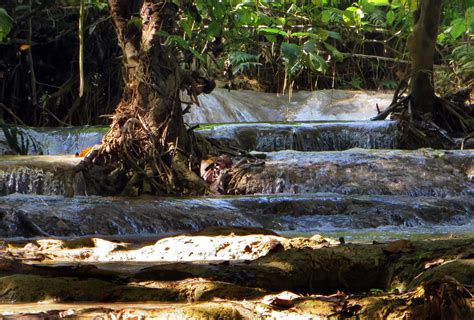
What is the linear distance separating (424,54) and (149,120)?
5305 mm

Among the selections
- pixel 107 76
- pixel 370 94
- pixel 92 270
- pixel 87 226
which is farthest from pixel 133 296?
pixel 370 94

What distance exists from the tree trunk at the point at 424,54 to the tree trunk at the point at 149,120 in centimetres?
455

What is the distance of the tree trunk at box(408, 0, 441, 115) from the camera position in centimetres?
1198

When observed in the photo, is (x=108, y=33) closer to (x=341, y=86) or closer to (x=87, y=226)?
(x=341, y=86)

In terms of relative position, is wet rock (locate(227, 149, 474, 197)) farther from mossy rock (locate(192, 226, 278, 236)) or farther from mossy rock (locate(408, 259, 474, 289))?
mossy rock (locate(408, 259, 474, 289))

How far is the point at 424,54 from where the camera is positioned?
1222 cm

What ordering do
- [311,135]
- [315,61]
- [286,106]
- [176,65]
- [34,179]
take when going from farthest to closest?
[286,106]
[311,135]
[176,65]
[34,179]
[315,61]

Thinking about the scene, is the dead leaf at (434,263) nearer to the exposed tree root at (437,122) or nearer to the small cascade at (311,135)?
the small cascade at (311,135)

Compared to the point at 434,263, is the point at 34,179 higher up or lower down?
lower down

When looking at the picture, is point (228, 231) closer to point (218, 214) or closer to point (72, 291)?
point (72, 291)

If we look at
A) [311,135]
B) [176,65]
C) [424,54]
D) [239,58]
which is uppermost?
[176,65]

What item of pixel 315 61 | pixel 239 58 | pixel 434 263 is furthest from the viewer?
pixel 239 58

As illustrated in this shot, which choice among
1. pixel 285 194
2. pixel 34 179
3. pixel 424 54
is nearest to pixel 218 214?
pixel 285 194

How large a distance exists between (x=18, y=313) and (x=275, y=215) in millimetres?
4403
